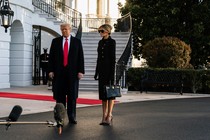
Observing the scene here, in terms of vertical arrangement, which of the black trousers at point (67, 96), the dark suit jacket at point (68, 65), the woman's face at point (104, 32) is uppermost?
the woman's face at point (104, 32)

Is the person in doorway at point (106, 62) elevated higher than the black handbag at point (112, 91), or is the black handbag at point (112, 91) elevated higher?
the person in doorway at point (106, 62)

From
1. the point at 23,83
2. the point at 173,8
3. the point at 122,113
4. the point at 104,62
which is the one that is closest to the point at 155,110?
the point at 122,113

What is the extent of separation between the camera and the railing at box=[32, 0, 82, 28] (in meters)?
21.4

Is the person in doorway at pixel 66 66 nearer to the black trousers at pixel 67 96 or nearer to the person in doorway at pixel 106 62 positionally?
the black trousers at pixel 67 96

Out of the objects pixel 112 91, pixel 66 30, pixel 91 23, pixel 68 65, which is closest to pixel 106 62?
pixel 112 91

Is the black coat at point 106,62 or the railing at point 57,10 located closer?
the black coat at point 106,62

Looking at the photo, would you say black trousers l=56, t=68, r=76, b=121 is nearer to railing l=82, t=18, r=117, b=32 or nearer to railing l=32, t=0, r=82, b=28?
railing l=32, t=0, r=82, b=28

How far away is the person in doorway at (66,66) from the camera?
7.64 m

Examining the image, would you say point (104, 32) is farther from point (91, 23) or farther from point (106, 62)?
point (91, 23)

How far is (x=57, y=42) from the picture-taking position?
7727mm

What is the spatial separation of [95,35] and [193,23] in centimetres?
537

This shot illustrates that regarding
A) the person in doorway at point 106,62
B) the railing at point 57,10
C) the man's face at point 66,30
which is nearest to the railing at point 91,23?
the railing at point 57,10

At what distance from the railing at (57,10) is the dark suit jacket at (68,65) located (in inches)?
511

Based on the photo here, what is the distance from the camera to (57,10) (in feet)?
79.5
